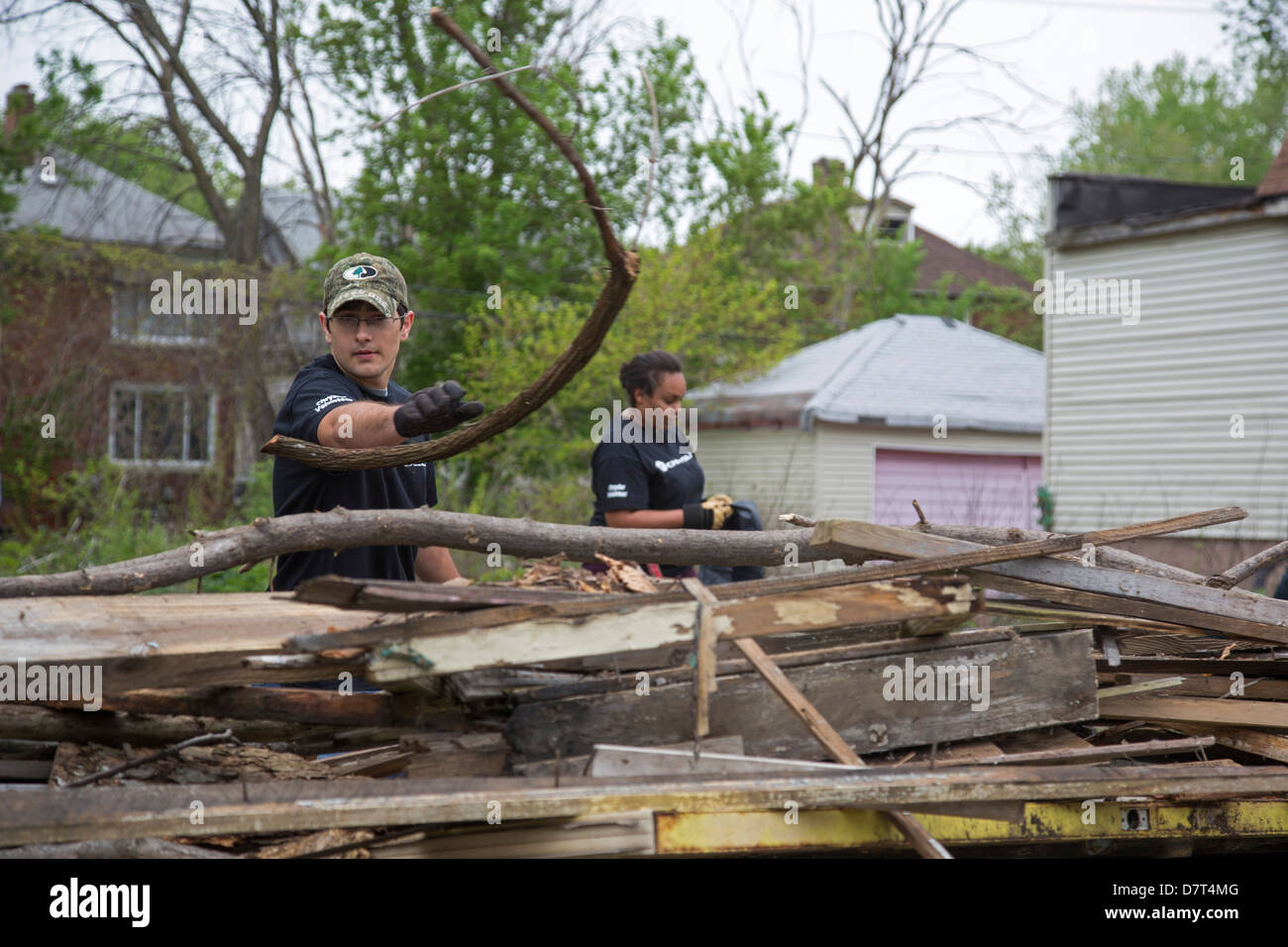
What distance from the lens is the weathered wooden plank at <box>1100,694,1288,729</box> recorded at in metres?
2.83

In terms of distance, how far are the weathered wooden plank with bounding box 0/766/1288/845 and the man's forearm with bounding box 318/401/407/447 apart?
3.22 feet

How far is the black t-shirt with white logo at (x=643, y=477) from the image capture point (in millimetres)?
4719

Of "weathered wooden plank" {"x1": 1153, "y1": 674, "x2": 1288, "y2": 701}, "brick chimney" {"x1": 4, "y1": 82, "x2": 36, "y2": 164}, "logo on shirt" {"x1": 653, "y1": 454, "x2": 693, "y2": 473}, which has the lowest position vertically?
"weathered wooden plank" {"x1": 1153, "y1": 674, "x2": 1288, "y2": 701}

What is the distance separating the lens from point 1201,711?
9.39ft

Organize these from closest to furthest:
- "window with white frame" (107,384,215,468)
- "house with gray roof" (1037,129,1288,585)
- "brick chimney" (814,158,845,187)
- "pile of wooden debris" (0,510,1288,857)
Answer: "pile of wooden debris" (0,510,1288,857)
"house with gray roof" (1037,129,1288,585)
"window with white frame" (107,384,215,468)
"brick chimney" (814,158,845,187)

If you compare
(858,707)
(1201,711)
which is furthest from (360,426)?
(1201,711)

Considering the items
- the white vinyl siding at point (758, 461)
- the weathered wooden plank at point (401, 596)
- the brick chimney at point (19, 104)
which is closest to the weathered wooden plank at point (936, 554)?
the weathered wooden plank at point (401, 596)

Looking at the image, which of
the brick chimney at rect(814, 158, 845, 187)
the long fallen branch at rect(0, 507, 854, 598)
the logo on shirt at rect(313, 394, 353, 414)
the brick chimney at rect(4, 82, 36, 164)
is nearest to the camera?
the long fallen branch at rect(0, 507, 854, 598)

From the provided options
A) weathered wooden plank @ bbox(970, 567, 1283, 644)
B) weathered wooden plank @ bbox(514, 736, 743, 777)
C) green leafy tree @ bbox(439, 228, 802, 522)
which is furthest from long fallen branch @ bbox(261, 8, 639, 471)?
green leafy tree @ bbox(439, 228, 802, 522)

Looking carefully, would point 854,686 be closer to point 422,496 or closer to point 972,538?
point 972,538

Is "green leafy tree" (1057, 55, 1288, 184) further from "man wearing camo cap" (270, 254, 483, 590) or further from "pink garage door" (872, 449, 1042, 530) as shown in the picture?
"man wearing camo cap" (270, 254, 483, 590)

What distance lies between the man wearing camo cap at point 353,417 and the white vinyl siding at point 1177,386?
1254 centimetres

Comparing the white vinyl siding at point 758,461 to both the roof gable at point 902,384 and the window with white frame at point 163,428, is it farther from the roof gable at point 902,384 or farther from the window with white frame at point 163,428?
the window with white frame at point 163,428
